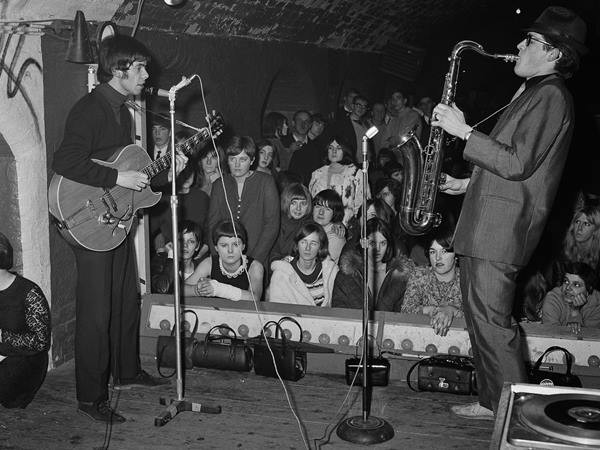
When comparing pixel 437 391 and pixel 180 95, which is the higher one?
pixel 180 95

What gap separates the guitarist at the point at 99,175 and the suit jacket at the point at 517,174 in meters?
1.60

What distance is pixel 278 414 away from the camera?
4383 millimetres

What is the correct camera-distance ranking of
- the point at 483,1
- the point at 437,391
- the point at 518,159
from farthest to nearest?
1. the point at 483,1
2. the point at 437,391
3. the point at 518,159

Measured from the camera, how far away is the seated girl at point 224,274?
216 inches

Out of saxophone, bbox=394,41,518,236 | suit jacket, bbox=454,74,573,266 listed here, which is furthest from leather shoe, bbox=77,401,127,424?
suit jacket, bbox=454,74,573,266

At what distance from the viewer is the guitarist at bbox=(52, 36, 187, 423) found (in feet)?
13.6

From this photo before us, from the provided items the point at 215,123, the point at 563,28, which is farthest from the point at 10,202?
the point at 563,28

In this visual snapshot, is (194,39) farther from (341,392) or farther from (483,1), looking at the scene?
(483,1)

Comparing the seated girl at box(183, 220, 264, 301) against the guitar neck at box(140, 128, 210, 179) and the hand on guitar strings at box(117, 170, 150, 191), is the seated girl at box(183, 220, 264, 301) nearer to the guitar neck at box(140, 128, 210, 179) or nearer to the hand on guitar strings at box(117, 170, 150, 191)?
the guitar neck at box(140, 128, 210, 179)

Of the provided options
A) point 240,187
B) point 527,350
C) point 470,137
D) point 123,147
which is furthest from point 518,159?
point 240,187

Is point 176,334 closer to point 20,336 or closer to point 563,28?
point 20,336

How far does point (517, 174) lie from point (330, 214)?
8.30 feet

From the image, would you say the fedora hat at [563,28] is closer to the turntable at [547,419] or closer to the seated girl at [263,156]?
the turntable at [547,419]

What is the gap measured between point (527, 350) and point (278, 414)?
152 centimetres
